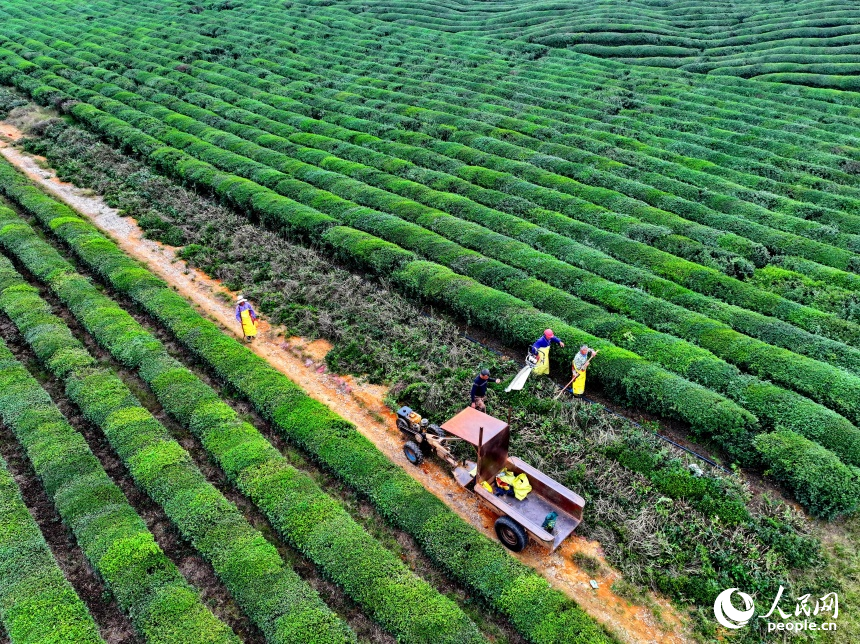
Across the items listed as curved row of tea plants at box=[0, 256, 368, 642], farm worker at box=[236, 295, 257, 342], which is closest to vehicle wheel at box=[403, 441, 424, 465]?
curved row of tea plants at box=[0, 256, 368, 642]

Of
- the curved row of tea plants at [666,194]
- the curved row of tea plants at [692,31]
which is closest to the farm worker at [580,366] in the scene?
the curved row of tea plants at [666,194]

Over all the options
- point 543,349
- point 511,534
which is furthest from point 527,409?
point 511,534

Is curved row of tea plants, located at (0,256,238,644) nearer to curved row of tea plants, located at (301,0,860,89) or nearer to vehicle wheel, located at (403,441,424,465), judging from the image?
vehicle wheel, located at (403,441,424,465)

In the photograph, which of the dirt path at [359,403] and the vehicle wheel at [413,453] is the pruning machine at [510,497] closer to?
the dirt path at [359,403]

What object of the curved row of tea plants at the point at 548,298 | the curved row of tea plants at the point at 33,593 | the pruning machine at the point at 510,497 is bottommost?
the curved row of tea plants at the point at 33,593

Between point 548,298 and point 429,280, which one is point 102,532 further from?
point 548,298

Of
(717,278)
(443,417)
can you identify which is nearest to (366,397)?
(443,417)
